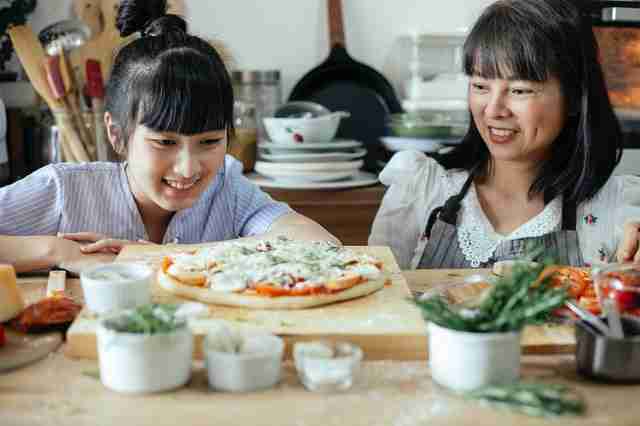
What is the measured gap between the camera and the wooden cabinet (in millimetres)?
2531

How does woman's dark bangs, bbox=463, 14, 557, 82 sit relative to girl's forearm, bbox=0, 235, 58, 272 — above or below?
above

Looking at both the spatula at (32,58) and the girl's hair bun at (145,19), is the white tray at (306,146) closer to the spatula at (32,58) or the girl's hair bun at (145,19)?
the spatula at (32,58)

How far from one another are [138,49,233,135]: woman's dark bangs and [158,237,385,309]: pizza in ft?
0.86

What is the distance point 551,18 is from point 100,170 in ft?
3.70

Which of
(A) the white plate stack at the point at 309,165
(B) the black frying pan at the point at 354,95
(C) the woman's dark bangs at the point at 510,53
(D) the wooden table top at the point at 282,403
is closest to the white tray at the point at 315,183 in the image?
(A) the white plate stack at the point at 309,165

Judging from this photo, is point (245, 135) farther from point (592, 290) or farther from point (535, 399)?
point (535, 399)

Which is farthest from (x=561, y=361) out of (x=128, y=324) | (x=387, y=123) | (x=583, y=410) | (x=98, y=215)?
(x=387, y=123)

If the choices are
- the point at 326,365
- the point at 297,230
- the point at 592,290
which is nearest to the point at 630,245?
the point at 592,290

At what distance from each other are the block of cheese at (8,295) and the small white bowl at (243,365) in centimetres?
40

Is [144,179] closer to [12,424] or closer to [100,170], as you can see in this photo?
[100,170]

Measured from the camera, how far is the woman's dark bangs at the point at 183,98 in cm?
153

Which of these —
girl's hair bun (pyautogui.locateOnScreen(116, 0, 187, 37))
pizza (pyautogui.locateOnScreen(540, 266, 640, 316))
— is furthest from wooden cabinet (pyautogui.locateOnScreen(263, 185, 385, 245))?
pizza (pyautogui.locateOnScreen(540, 266, 640, 316))

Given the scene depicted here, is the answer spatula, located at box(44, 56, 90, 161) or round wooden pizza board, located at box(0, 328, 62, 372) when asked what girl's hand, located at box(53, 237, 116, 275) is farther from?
spatula, located at box(44, 56, 90, 161)

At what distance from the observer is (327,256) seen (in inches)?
56.6
